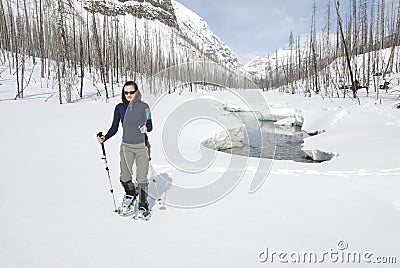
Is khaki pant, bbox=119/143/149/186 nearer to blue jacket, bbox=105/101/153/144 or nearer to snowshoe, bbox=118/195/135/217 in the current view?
blue jacket, bbox=105/101/153/144

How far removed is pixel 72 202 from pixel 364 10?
28.4 meters

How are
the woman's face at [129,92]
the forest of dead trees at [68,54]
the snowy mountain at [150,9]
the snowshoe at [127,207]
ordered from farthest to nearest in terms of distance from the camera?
the snowy mountain at [150,9] → the forest of dead trees at [68,54] → the snowshoe at [127,207] → the woman's face at [129,92]

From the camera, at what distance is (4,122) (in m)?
8.61

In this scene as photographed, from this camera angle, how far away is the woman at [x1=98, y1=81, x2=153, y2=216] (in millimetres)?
3240

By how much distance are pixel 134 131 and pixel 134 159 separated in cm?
42

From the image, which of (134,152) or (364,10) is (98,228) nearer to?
(134,152)

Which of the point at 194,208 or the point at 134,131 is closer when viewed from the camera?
the point at 134,131

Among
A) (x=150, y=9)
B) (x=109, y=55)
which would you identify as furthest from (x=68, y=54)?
(x=150, y=9)

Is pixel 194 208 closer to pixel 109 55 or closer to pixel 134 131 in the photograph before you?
pixel 134 131

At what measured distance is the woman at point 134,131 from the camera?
3.24 meters

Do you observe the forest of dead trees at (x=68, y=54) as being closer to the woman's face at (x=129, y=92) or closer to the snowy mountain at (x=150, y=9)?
the woman's face at (x=129, y=92)

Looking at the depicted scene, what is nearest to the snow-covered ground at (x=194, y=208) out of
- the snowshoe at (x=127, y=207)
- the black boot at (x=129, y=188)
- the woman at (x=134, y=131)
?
the snowshoe at (x=127, y=207)

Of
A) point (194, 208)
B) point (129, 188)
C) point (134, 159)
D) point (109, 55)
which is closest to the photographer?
point (134, 159)

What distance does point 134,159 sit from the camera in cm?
341
